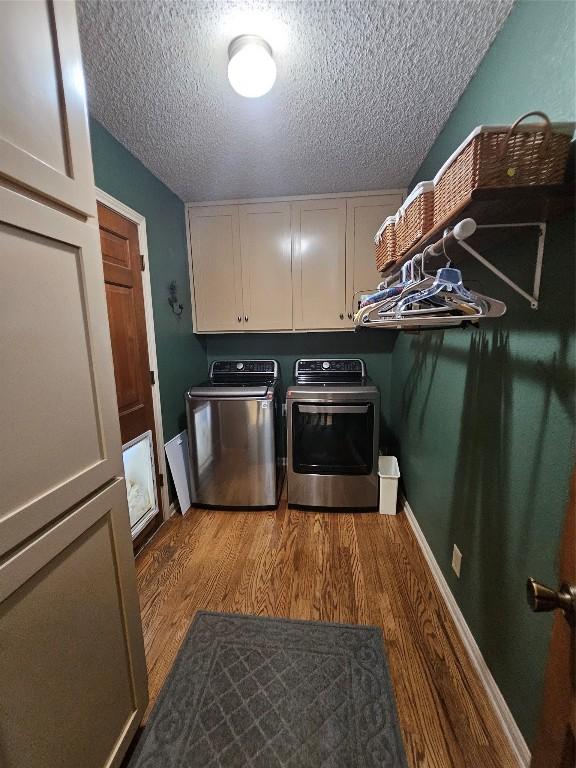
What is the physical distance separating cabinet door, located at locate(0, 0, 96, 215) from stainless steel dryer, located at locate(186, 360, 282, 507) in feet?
5.22

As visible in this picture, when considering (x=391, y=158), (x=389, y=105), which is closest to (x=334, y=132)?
(x=389, y=105)

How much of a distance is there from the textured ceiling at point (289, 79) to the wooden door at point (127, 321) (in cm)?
52

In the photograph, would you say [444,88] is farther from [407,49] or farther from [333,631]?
[333,631]

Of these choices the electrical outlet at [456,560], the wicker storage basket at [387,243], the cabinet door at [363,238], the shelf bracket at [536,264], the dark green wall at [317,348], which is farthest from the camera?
the dark green wall at [317,348]

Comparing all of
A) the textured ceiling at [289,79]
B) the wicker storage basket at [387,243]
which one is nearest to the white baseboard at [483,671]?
the wicker storage basket at [387,243]

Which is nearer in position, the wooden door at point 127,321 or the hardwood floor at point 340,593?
the hardwood floor at point 340,593

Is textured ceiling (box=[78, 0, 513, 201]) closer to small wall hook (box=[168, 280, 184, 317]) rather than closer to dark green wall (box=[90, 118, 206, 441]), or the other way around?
dark green wall (box=[90, 118, 206, 441])

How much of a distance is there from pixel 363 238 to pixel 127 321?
1887mm

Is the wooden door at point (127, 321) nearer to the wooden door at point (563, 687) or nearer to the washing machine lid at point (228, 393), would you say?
the washing machine lid at point (228, 393)

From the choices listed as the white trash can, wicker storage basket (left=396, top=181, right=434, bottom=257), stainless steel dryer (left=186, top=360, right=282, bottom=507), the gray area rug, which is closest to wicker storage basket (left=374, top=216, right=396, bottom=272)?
wicker storage basket (left=396, top=181, right=434, bottom=257)

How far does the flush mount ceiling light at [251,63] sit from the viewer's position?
3.71 feet

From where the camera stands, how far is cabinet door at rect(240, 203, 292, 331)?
2.52m

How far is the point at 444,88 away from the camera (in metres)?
1.39

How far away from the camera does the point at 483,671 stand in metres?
1.19
